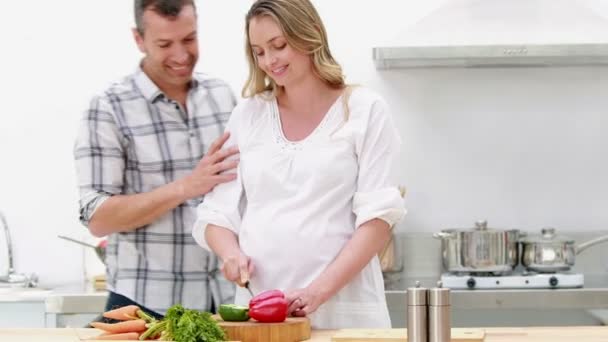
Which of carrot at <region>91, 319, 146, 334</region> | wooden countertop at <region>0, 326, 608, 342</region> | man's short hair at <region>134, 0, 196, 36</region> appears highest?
man's short hair at <region>134, 0, 196, 36</region>

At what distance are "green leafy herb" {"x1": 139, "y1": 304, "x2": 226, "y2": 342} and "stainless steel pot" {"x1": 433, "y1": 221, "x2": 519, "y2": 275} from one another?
7.27 feet

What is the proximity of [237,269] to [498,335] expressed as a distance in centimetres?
63

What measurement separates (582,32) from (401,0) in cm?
74

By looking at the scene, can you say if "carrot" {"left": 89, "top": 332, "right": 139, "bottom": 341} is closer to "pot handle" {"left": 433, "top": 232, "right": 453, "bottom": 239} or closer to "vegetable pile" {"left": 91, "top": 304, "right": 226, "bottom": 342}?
"vegetable pile" {"left": 91, "top": 304, "right": 226, "bottom": 342}

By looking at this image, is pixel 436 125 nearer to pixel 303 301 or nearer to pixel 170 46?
pixel 170 46

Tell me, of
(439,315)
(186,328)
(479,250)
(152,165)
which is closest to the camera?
(439,315)

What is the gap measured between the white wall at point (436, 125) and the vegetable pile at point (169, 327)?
242 cm

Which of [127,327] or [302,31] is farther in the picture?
[302,31]

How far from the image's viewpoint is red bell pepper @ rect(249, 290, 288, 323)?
2.27 m

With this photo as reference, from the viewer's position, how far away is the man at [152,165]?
2.85 metres

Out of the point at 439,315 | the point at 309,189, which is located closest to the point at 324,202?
the point at 309,189

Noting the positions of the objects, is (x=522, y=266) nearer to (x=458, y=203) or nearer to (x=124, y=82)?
(x=458, y=203)

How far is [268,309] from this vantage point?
227cm

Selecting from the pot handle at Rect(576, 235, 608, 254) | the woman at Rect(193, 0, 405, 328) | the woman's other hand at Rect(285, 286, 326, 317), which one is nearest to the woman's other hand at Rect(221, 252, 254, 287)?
the woman at Rect(193, 0, 405, 328)
